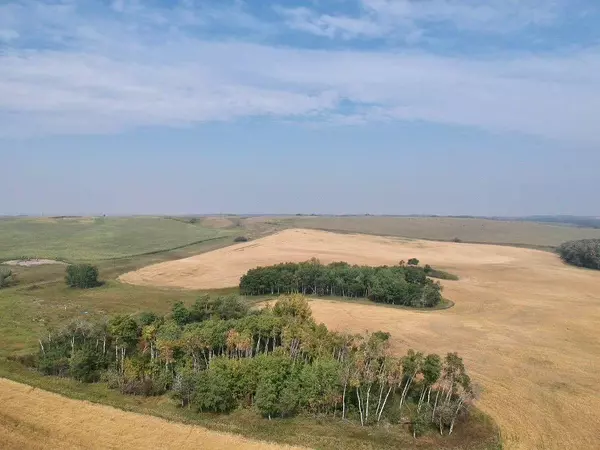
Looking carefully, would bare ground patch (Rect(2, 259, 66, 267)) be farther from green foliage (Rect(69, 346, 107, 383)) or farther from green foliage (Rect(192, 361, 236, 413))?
green foliage (Rect(192, 361, 236, 413))

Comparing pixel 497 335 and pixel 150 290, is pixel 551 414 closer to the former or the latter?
pixel 497 335

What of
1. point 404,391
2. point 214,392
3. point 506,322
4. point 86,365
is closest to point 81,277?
point 86,365

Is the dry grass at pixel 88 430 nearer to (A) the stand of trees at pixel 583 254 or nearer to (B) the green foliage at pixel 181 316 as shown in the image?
(B) the green foliage at pixel 181 316

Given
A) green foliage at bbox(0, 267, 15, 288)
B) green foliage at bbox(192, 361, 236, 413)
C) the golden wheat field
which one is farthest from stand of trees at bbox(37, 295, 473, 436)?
green foliage at bbox(0, 267, 15, 288)

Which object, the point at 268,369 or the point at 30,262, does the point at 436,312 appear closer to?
the point at 268,369

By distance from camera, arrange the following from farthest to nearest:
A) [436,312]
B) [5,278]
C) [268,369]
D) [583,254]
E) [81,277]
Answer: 1. [583,254]
2. [5,278]
3. [81,277]
4. [436,312]
5. [268,369]
